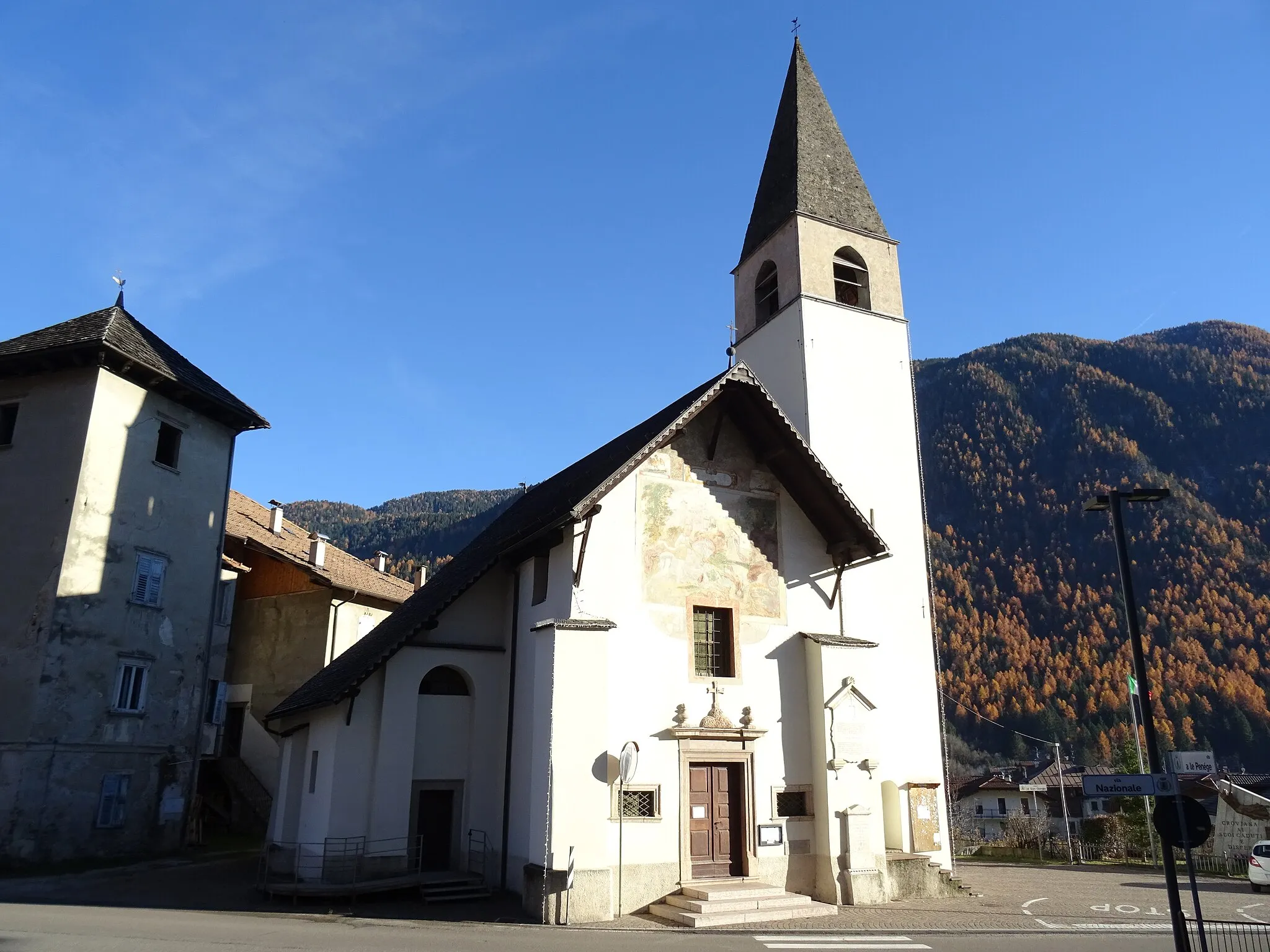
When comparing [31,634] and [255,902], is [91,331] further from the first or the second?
[255,902]

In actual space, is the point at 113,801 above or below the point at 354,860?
above

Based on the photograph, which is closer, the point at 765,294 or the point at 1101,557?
the point at 765,294

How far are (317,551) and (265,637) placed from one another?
3.75 m

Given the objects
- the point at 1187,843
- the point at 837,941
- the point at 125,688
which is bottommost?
the point at 837,941

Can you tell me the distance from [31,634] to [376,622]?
559 inches

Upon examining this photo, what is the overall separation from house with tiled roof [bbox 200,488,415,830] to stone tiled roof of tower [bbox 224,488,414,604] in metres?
0.08

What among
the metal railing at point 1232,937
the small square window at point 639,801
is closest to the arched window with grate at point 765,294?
the small square window at point 639,801

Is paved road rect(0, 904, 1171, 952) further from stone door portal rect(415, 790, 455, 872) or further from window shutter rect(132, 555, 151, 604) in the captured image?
window shutter rect(132, 555, 151, 604)

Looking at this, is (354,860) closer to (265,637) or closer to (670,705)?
(670,705)

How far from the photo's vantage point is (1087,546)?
521ft

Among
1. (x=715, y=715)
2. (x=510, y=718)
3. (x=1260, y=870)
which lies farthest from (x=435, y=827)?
(x=1260, y=870)

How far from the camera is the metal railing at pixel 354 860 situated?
18641 mm

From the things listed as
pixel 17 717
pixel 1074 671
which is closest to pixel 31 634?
pixel 17 717

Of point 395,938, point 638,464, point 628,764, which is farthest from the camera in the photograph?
point 638,464
